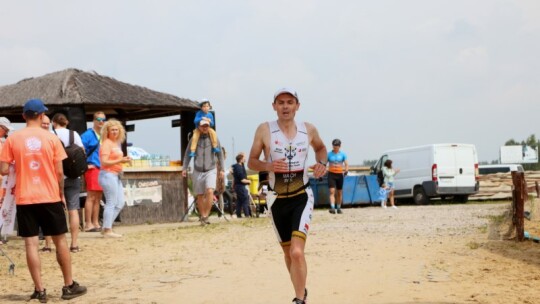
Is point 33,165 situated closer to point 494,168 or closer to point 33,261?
point 33,261

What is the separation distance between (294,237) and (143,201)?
11.5m

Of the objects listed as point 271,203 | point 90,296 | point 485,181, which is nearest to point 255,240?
point 90,296

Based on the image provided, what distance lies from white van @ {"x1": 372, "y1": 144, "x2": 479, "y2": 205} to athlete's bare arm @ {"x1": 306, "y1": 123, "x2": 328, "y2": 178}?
69.8 feet

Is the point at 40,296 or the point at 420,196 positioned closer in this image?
the point at 40,296

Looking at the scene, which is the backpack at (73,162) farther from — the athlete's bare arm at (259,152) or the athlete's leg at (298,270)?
the athlete's leg at (298,270)

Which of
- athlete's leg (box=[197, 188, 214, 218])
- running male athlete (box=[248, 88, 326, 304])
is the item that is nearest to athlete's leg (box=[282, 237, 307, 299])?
running male athlete (box=[248, 88, 326, 304])

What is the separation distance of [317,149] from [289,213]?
68 cm

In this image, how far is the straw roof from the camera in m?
17.2

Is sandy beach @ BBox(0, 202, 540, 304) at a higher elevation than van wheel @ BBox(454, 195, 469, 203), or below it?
higher

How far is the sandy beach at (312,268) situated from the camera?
7.07 m

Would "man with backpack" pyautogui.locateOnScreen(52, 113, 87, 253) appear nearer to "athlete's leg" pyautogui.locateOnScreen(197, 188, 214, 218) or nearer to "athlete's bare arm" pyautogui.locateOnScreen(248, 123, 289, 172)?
"athlete's leg" pyautogui.locateOnScreen(197, 188, 214, 218)

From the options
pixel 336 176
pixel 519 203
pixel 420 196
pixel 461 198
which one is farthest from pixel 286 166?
pixel 461 198

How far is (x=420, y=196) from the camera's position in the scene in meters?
28.0

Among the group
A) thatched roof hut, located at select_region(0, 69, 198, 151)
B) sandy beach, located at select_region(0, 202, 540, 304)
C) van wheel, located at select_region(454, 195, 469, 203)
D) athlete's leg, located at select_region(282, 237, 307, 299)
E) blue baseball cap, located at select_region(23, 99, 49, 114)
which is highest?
thatched roof hut, located at select_region(0, 69, 198, 151)
